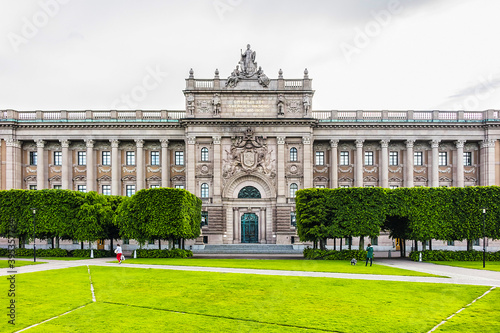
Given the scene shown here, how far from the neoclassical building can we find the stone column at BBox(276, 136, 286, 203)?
0.50 ft

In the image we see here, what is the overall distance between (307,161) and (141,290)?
47.8m

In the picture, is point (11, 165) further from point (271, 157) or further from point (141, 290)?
point (141, 290)

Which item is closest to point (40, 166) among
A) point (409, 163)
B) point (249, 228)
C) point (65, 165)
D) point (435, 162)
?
point (65, 165)

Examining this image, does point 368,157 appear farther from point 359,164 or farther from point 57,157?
point 57,157

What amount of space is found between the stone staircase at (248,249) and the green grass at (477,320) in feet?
131

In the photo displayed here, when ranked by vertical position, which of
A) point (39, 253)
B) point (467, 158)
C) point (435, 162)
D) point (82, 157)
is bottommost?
point (39, 253)

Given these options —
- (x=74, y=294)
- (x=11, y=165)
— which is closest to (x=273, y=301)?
(x=74, y=294)

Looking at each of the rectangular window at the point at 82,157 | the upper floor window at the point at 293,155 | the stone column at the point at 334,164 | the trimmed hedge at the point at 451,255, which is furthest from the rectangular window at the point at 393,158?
the rectangular window at the point at 82,157

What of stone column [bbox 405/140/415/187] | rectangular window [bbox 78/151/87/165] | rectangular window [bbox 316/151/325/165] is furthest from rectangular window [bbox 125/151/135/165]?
stone column [bbox 405/140/415/187]

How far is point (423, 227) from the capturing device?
47.2 meters

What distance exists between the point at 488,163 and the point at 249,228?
1522 inches

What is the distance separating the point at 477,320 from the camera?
16.9m

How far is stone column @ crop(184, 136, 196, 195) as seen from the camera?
68213 millimetres

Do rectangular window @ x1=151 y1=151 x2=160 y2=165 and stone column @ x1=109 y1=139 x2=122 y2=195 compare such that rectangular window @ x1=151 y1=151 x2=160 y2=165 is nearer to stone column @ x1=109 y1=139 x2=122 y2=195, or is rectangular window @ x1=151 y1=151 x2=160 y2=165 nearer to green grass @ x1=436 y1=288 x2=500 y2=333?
stone column @ x1=109 y1=139 x2=122 y2=195
